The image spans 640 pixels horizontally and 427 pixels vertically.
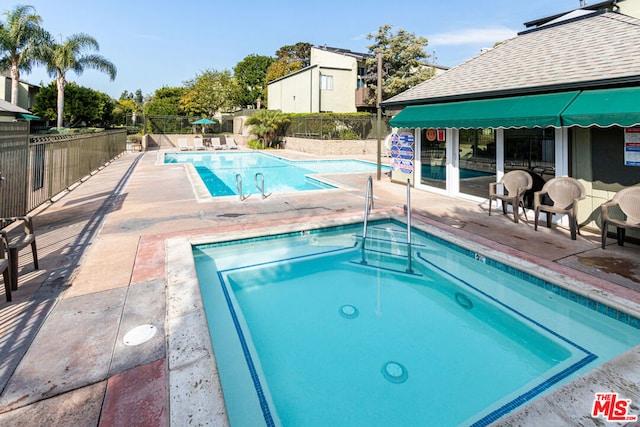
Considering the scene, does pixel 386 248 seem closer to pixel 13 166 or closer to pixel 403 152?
pixel 403 152

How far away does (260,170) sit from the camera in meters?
22.2

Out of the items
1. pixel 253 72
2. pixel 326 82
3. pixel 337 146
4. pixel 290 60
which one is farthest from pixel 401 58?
pixel 253 72

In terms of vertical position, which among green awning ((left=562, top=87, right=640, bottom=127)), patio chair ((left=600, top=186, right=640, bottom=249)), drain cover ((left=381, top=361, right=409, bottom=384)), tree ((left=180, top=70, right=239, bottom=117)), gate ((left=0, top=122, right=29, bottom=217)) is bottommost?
drain cover ((left=381, top=361, right=409, bottom=384))

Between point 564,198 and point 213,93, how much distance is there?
47.6 meters

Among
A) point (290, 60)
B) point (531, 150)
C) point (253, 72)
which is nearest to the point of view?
point (531, 150)

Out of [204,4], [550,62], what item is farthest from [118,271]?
[204,4]

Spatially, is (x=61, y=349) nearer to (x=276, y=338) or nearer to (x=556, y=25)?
(x=276, y=338)

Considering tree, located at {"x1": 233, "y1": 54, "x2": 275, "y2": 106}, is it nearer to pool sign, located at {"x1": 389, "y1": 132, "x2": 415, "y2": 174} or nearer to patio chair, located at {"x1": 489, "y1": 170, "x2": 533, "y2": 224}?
pool sign, located at {"x1": 389, "y1": 132, "x2": 415, "y2": 174}

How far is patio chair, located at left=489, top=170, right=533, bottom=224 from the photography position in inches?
343

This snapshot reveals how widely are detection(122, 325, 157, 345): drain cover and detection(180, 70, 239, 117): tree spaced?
4906cm

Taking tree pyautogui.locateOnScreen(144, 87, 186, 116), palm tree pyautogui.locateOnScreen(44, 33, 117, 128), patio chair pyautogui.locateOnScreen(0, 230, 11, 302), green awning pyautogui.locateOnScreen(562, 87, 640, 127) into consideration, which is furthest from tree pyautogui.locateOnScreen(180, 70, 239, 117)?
patio chair pyautogui.locateOnScreen(0, 230, 11, 302)

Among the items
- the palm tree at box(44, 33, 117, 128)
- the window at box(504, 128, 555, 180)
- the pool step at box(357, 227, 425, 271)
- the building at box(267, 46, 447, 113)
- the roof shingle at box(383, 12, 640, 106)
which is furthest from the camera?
the building at box(267, 46, 447, 113)

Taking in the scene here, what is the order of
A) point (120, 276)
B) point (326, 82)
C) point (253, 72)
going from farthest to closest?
point (253, 72) → point (326, 82) → point (120, 276)

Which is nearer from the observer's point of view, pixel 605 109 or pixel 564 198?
pixel 605 109
